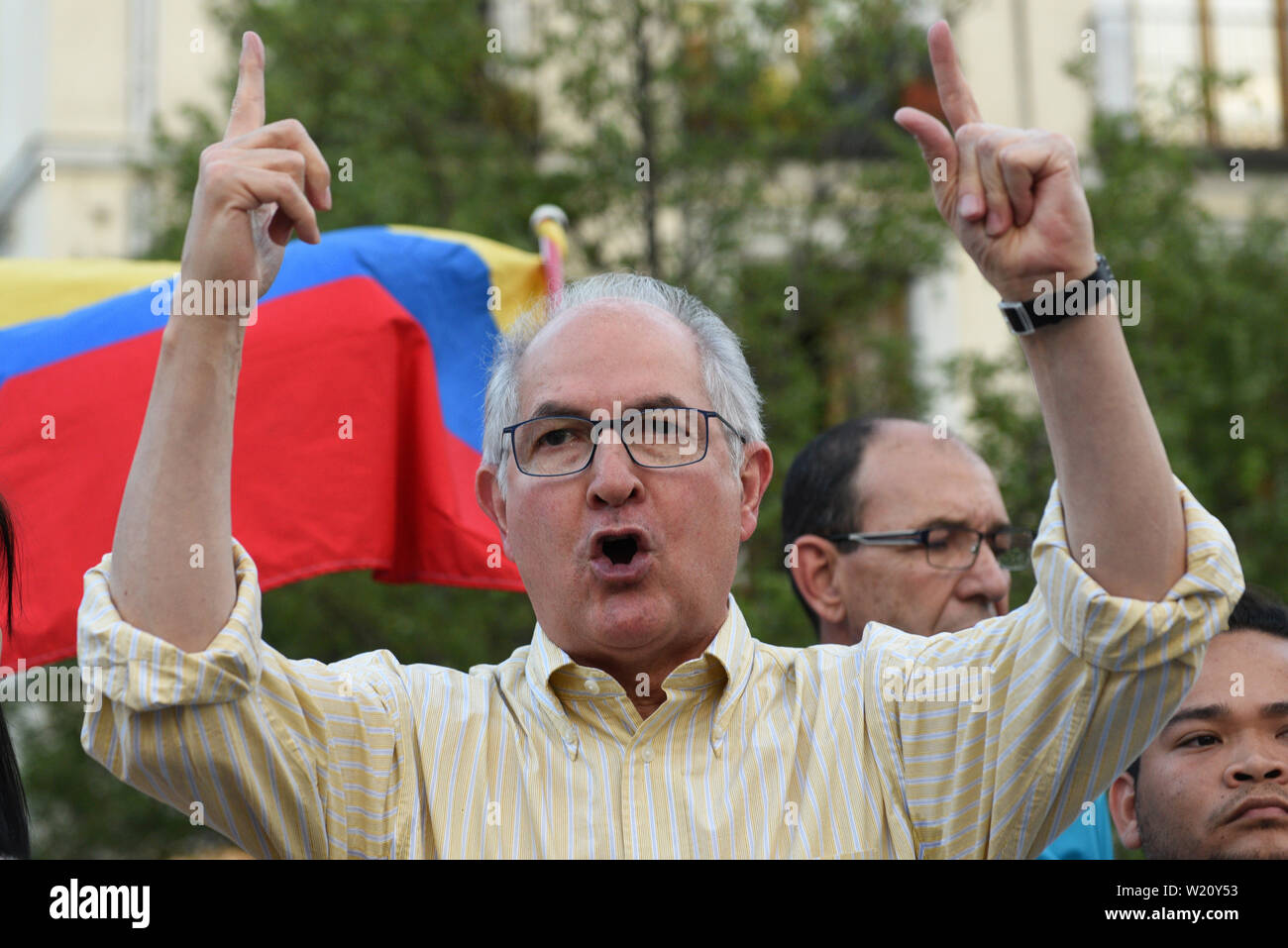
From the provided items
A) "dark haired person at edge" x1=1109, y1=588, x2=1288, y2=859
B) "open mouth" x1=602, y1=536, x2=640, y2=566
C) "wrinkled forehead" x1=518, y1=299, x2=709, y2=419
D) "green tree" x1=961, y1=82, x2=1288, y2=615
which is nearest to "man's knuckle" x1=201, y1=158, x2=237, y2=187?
"wrinkled forehead" x1=518, y1=299, x2=709, y2=419

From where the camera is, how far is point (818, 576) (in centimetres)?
414

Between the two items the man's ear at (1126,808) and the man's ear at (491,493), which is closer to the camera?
the man's ear at (491,493)

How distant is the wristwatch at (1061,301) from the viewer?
210 cm

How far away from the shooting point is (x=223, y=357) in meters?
2.17

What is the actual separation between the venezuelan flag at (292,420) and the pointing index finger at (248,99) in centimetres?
205

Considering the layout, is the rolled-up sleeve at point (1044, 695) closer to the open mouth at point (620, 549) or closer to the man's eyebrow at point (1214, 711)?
the open mouth at point (620, 549)

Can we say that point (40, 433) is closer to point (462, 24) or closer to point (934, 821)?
point (934, 821)

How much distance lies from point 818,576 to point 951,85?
204 cm

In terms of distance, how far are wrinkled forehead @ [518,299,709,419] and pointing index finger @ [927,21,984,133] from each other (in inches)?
23.4

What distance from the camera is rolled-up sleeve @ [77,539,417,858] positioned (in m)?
2.10

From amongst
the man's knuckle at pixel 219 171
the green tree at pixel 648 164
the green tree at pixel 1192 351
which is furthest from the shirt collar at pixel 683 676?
the green tree at pixel 1192 351

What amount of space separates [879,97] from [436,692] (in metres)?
7.82

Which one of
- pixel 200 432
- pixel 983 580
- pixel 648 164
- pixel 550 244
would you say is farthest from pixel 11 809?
pixel 648 164
